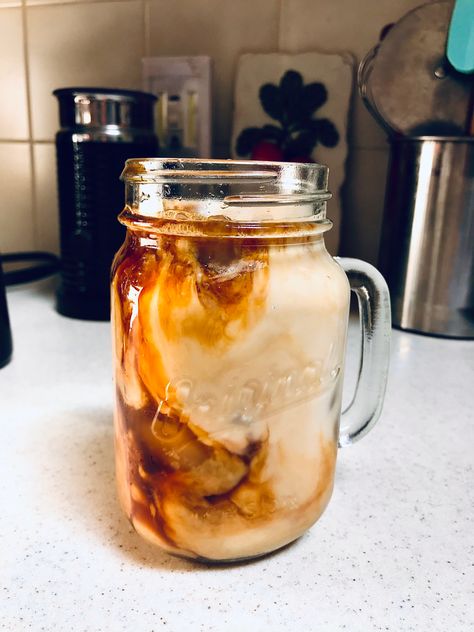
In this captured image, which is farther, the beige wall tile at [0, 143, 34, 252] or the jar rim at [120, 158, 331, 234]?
the beige wall tile at [0, 143, 34, 252]

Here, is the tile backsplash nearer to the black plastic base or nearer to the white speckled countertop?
the black plastic base

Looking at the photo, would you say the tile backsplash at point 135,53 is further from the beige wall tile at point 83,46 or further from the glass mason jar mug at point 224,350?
the glass mason jar mug at point 224,350

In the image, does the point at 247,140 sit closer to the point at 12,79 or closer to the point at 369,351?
the point at 12,79

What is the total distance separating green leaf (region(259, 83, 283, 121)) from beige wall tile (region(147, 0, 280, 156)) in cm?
6

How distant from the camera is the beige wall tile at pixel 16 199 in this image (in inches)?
38.7

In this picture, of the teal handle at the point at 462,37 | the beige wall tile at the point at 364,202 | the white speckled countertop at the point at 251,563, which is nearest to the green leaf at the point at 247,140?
the beige wall tile at the point at 364,202

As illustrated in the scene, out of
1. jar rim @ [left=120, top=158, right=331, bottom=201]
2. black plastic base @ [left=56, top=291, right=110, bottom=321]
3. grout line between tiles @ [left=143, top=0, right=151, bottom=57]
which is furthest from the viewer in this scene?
grout line between tiles @ [left=143, top=0, right=151, bottom=57]

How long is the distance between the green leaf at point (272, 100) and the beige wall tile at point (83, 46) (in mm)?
208

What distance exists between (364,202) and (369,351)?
20.3 inches

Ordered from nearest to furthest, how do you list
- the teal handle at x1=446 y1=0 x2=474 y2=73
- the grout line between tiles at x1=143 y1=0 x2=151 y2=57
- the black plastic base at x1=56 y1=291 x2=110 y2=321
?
the teal handle at x1=446 y1=0 x2=474 y2=73, the black plastic base at x1=56 y1=291 x2=110 y2=321, the grout line between tiles at x1=143 y1=0 x2=151 y2=57

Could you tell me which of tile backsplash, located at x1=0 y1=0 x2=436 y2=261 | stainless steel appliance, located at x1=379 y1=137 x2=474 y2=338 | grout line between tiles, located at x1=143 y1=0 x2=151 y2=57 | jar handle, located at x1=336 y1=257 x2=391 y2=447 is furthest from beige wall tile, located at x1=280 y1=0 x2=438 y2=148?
jar handle, located at x1=336 y1=257 x2=391 y2=447

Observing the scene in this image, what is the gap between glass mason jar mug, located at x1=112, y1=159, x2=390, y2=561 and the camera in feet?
0.95

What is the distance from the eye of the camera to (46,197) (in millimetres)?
987

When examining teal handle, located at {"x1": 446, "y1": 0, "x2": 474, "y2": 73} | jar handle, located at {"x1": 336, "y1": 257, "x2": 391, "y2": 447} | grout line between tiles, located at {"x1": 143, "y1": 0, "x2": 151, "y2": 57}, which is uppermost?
grout line between tiles, located at {"x1": 143, "y1": 0, "x2": 151, "y2": 57}
